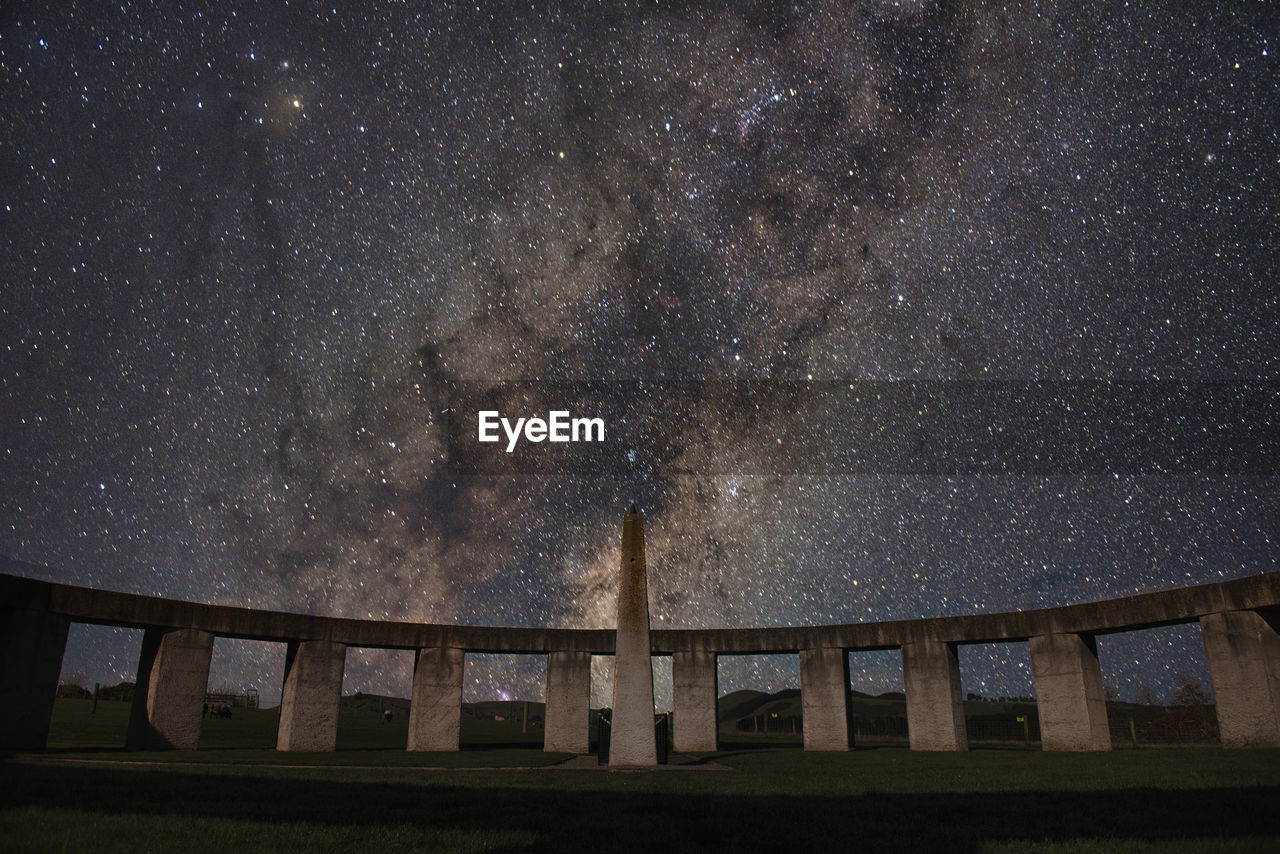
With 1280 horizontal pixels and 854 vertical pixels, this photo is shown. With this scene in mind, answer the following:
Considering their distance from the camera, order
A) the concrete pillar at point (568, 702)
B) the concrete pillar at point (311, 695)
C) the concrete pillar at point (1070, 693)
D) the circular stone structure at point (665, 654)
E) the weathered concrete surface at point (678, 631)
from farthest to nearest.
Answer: the concrete pillar at point (568, 702) < the concrete pillar at point (311, 695) < the concrete pillar at point (1070, 693) < the weathered concrete surface at point (678, 631) < the circular stone structure at point (665, 654)

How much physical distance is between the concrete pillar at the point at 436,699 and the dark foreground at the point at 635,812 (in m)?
17.7

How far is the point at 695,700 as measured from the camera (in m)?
33.5

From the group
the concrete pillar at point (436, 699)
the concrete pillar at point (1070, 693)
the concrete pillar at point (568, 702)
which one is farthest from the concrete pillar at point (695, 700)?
the concrete pillar at point (1070, 693)

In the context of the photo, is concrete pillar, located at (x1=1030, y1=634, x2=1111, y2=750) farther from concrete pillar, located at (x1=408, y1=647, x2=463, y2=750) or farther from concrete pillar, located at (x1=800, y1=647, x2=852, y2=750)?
concrete pillar, located at (x1=408, y1=647, x2=463, y2=750)

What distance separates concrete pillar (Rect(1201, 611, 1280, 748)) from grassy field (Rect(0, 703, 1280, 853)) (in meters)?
11.0

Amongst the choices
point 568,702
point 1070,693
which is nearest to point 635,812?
point 568,702

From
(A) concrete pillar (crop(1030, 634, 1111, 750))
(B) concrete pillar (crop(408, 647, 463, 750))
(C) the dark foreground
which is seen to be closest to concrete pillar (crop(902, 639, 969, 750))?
(A) concrete pillar (crop(1030, 634, 1111, 750))

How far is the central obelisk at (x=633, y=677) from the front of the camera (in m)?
19.0

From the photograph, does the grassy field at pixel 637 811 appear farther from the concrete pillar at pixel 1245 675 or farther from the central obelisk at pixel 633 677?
the concrete pillar at pixel 1245 675

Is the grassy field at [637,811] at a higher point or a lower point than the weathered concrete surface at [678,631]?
lower

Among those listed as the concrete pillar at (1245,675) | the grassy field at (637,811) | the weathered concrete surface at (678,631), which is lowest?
the grassy field at (637,811)

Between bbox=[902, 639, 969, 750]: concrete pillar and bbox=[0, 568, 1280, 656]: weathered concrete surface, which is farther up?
bbox=[0, 568, 1280, 656]: weathered concrete surface

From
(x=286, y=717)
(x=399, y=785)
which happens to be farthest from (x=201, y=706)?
(x=399, y=785)

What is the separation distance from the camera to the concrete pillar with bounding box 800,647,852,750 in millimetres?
31969
